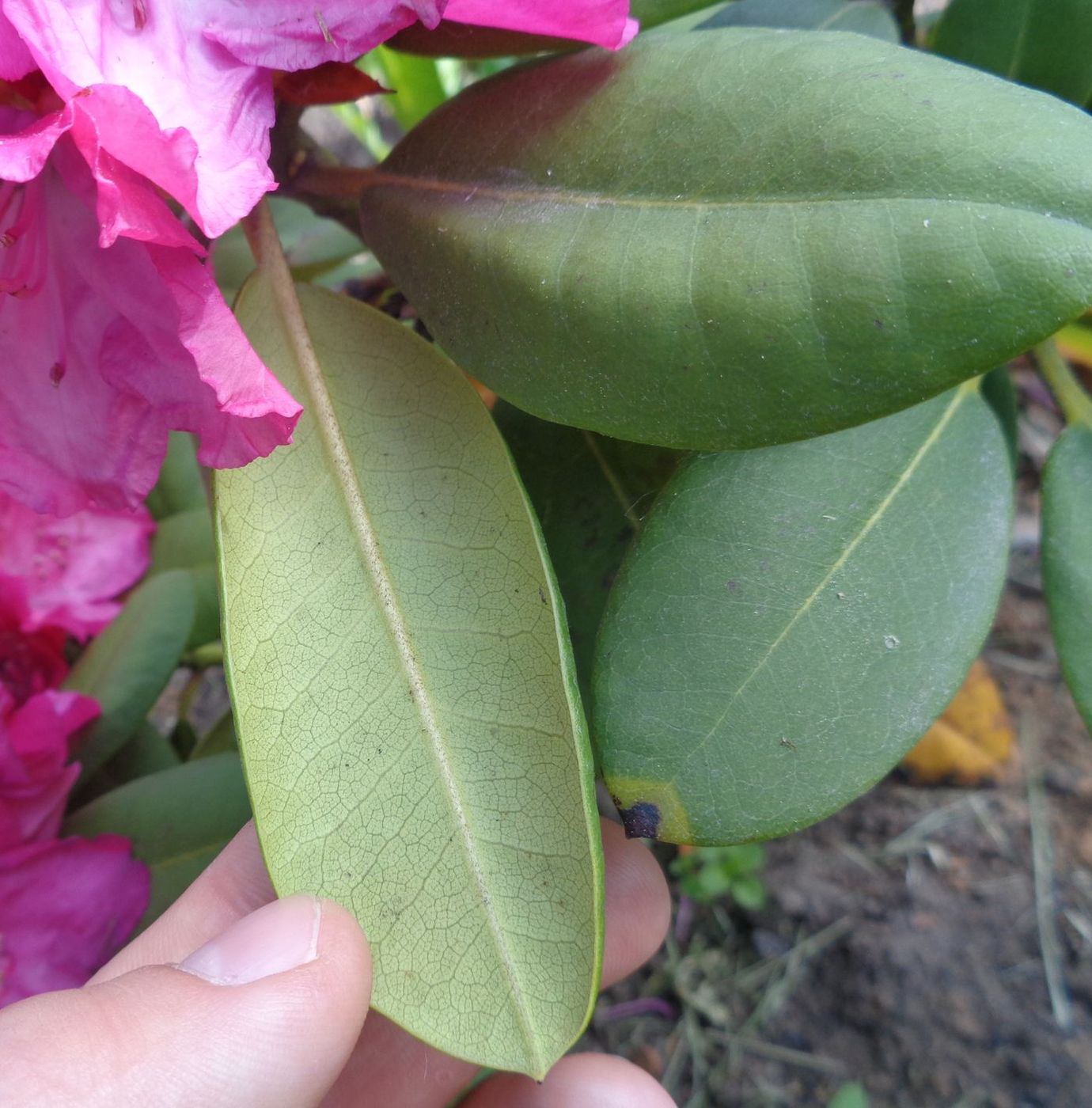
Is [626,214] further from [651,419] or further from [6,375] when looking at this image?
[6,375]

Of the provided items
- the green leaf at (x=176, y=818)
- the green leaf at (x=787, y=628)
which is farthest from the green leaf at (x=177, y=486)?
the green leaf at (x=787, y=628)

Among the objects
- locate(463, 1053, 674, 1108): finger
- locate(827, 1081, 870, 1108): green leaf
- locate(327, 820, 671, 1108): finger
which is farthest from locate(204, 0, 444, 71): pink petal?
locate(827, 1081, 870, 1108): green leaf

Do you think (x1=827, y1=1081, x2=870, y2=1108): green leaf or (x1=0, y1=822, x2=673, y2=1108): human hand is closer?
(x1=0, y1=822, x2=673, y2=1108): human hand

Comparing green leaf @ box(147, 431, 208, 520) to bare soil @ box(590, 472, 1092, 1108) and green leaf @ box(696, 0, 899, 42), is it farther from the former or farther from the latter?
bare soil @ box(590, 472, 1092, 1108)

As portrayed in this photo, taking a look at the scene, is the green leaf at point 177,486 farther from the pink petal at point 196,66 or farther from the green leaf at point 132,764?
the pink petal at point 196,66

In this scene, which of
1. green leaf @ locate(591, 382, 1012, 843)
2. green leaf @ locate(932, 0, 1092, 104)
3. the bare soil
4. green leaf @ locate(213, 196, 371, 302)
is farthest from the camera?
the bare soil
